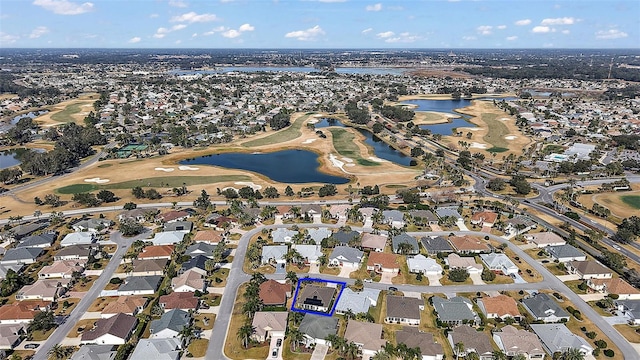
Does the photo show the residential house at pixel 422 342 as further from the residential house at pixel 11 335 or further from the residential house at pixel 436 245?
the residential house at pixel 11 335

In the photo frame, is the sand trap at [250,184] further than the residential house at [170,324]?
Yes

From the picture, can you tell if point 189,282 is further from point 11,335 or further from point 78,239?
point 78,239

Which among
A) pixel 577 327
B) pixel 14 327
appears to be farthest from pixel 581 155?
pixel 14 327

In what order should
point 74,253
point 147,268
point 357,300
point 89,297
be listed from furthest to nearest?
point 74,253
point 147,268
point 89,297
point 357,300

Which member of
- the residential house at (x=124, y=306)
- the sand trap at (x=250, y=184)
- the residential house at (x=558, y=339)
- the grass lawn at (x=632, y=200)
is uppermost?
the sand trap at (x=250, y=184)

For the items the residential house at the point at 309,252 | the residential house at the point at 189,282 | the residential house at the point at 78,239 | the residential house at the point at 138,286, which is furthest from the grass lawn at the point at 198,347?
the residential house at the point at 78,239

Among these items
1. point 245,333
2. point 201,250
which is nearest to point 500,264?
point 245,333

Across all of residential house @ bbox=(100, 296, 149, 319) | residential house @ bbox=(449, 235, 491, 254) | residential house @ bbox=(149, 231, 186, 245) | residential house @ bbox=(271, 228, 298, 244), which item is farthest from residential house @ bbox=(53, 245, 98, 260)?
residential house @ bbox=(449, 235, 491, 254)
